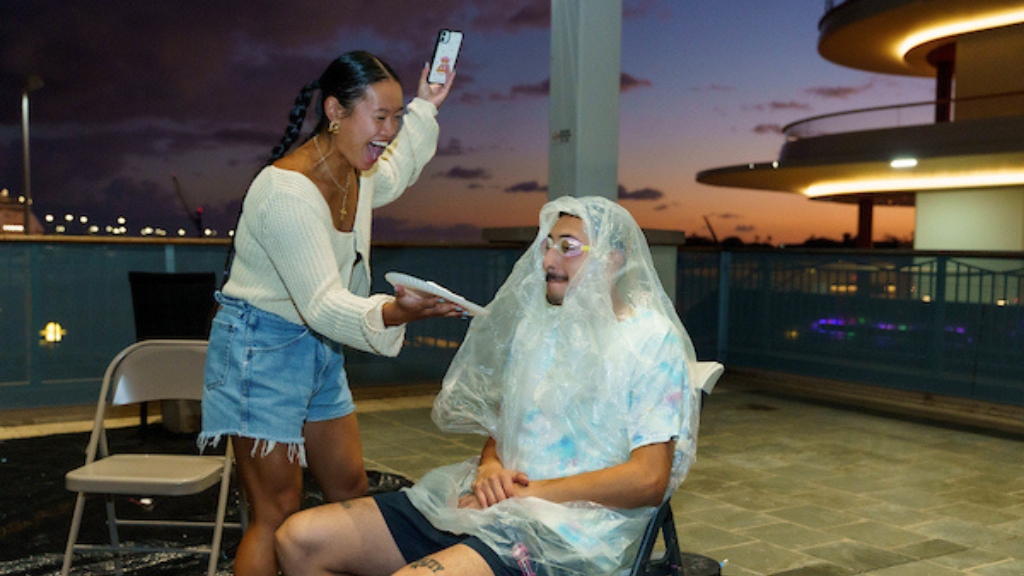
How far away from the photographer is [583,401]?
2.16 meters

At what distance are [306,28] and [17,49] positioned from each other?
21.7ft

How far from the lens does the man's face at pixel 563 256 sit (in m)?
2.24

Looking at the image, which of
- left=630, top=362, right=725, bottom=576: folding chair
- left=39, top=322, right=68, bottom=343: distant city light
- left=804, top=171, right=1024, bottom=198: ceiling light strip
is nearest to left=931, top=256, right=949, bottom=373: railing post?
left=630, top=362, right=725, bottom=576: folding chair

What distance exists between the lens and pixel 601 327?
7.23ft

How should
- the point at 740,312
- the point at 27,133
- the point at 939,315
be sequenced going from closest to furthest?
the point at 939,315 → the point at 740,312 → the point at 27,133

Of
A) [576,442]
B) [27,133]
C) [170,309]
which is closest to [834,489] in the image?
[576,442]

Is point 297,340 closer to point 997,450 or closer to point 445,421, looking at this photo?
point 445,421

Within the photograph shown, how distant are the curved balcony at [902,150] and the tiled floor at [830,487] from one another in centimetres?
1312

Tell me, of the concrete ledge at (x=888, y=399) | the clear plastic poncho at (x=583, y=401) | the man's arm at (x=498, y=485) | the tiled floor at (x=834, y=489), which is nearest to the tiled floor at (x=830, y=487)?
the tiled floor at (x=834, y=489)

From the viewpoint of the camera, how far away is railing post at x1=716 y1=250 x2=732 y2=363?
361 inches

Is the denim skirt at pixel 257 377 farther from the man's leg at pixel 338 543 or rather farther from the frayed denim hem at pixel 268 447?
the man's leg at pixel 338 543

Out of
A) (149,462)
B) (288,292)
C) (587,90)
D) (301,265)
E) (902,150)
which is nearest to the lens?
(301,265)

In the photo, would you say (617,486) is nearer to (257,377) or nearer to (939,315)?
(257,377)

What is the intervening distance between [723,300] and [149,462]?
7090 mm
